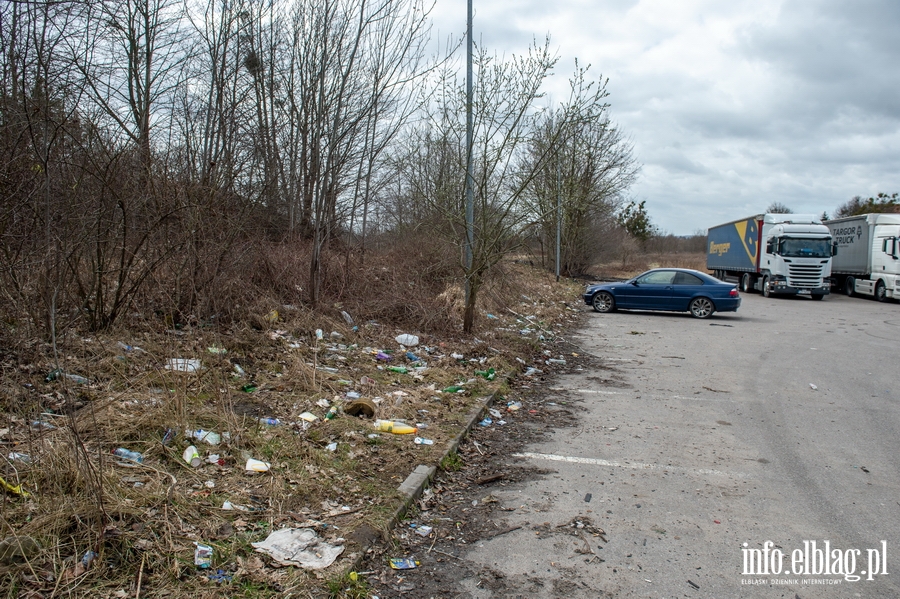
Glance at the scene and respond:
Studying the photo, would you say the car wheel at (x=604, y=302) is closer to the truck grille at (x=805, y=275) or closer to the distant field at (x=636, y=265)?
the truck grille at (x=805, y=275)

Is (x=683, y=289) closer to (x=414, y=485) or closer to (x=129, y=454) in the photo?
(x=414, y=485)

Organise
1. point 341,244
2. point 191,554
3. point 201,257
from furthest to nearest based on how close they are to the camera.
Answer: point 341,244 < point 201,257 < point 191,554

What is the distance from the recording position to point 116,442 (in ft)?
14.3

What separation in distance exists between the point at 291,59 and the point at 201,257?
5121 millimetres

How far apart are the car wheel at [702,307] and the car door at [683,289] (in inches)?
7.7

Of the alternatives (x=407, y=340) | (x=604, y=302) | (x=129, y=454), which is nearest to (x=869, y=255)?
(x=604, y=302)

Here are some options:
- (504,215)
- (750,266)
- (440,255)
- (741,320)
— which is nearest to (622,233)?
(750,266)

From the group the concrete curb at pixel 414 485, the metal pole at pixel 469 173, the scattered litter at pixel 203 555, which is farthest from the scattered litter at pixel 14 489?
the metal pole at pixel 469 173

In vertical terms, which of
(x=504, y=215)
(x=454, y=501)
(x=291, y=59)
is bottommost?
(x=454, y=501)

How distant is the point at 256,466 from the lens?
4508 millimetres

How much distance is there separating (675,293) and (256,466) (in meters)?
16.3

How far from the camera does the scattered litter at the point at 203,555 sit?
321cm

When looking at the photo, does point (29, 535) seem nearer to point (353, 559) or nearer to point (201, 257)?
point (353, 559)

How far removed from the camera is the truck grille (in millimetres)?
24797
